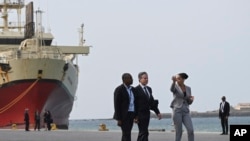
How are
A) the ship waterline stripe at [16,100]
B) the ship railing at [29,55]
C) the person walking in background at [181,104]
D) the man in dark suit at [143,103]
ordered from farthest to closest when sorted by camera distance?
the ship railing at [29,55] → the ship waterline stripe at [16,100] → the person walking in background at [181,104] → the man in dark suit at [143,103]

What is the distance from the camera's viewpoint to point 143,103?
12.1m

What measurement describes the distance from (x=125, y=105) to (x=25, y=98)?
1435 inches

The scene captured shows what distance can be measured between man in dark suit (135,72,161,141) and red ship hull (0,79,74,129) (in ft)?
115

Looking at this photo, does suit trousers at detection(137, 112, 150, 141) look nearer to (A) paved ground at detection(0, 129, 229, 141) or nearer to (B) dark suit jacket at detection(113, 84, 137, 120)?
(B) dark suit jacket at detection(113, 84, 137, 120)

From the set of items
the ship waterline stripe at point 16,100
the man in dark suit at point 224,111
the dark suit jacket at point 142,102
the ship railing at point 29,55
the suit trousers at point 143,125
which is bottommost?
the ship waterline stripe at point 16,100

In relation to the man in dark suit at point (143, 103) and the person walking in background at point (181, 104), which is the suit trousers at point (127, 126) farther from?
the person walking in background at point (181, 104)

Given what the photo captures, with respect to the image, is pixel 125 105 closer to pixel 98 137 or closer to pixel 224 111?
pixel 98 137

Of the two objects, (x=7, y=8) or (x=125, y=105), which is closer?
(x=125, y=105)

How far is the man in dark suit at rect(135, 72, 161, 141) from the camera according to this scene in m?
12.1

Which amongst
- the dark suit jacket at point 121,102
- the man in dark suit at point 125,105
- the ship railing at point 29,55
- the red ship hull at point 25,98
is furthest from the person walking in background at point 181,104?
the ship railing at point 29,55

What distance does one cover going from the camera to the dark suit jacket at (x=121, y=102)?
39.2 ft

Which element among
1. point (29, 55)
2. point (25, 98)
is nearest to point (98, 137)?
point (25, 98)

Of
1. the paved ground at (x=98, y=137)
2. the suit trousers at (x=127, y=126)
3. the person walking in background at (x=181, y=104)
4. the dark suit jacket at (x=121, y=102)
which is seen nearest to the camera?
the dark suit jacket at (x=121, y=102)

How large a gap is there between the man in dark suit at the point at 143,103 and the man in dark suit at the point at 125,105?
12cm
